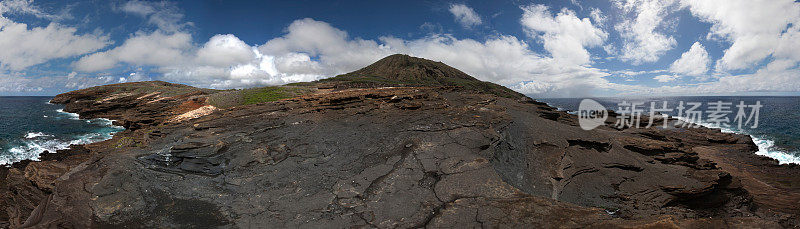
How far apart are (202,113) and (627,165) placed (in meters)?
25.0

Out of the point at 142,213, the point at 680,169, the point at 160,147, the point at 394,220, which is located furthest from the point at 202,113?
the point at 680,169

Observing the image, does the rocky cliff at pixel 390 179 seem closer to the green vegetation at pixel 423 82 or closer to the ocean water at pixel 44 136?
the ocean water at pixel 44 136

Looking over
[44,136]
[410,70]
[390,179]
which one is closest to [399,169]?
[390,179]

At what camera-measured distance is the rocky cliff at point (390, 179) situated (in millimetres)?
6750

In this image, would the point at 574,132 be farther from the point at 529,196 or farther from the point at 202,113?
the point at 202,113

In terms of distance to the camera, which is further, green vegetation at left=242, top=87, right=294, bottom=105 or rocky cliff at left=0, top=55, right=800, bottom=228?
green vegetation at left=242, top=87, right=294, bottom=105

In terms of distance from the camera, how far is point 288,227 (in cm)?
655

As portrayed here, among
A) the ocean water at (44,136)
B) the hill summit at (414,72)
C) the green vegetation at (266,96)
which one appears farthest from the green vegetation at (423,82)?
the ocean water at (44,136)

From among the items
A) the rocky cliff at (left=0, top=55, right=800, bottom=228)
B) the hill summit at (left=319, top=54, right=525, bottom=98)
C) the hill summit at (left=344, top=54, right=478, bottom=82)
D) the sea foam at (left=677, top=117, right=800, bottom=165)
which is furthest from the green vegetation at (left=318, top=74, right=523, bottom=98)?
the rocky cliff at (left=0, top=55, right=800, bottom=228)

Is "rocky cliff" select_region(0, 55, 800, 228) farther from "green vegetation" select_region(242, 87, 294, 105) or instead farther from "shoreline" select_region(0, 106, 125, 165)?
"green vegetation" select_region(242, 87, 294, 105)

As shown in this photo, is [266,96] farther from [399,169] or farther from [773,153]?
[773,153]

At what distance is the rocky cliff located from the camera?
6750 mm

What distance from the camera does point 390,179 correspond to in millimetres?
8344

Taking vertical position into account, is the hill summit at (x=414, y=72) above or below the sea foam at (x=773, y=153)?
above
